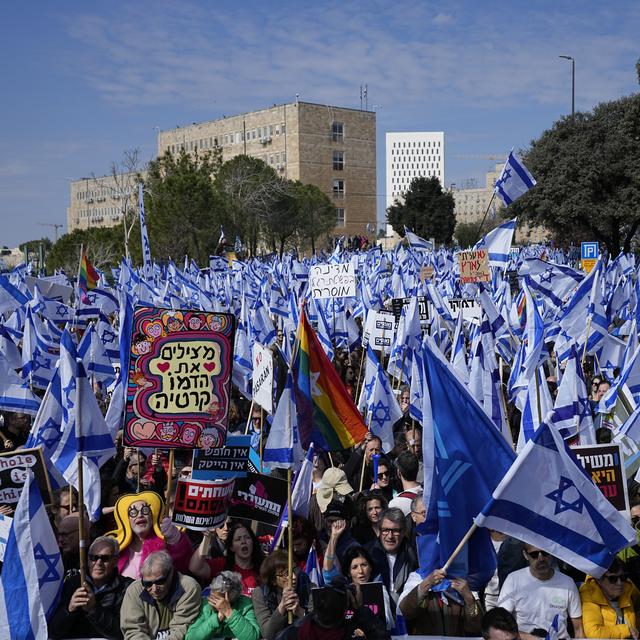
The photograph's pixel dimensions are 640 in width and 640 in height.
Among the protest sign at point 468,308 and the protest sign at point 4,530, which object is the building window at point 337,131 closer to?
the protest sign at point 468,308

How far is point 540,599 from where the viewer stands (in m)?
5.08

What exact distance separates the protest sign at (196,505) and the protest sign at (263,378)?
133cm

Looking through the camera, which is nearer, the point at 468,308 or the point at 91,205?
the point at 468,308

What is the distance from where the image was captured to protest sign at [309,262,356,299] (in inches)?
617

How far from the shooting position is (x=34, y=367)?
448 inches

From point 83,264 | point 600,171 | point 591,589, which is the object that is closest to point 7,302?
point 83,264

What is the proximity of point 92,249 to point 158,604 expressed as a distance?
5119cm

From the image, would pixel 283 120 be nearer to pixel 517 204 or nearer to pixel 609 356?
pixel 517 204

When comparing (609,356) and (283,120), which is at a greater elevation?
(283,120)

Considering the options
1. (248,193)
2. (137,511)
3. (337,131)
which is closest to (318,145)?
(337,131)

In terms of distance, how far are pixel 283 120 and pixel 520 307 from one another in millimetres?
76701

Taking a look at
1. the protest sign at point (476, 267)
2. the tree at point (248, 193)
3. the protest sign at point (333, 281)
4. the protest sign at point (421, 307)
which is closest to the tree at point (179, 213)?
the tree at point (248, 193)

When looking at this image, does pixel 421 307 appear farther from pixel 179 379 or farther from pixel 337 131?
pixel 337 131

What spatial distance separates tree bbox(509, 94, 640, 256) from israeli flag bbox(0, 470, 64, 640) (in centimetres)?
3698
